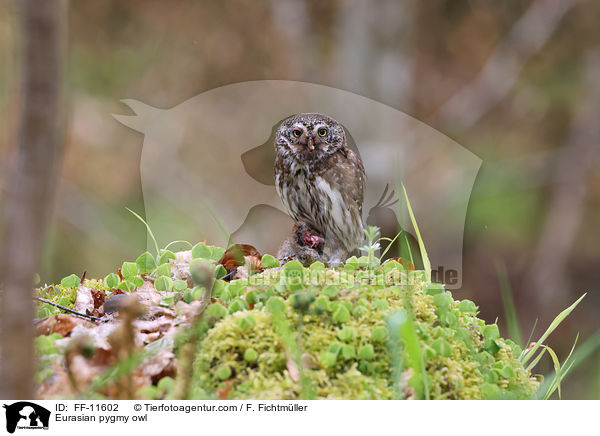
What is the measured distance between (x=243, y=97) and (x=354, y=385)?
1.74 m

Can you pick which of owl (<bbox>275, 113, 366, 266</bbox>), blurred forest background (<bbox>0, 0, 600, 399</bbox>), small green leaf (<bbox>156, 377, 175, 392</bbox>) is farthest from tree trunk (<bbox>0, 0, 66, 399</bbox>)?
blurred forest background (<bbox>0, 0, 600, 399</bbox>)

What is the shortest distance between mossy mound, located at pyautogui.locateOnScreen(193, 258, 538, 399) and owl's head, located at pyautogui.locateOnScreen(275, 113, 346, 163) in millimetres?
913

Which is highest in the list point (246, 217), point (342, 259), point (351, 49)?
point (351, 49)

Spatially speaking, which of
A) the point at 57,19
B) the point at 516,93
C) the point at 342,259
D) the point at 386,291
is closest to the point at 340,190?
the point at 342,259

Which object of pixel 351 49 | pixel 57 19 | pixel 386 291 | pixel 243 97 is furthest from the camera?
pixel 351 49

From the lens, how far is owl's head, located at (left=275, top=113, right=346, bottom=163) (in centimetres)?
207

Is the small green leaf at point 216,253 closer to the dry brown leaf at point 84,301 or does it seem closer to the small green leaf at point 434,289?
the dry brown leaf at point 84,301

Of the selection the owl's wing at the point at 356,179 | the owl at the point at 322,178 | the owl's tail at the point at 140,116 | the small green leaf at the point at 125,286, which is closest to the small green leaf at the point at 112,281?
the small green leaf at the point at 125,286

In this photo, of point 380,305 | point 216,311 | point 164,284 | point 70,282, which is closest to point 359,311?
point 380,305

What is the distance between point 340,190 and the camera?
2.21 metres

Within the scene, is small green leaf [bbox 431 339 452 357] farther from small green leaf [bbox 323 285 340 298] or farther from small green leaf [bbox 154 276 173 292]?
small green leaf [bbox 154 276 173 292]

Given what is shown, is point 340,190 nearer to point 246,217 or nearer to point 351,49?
point 246,217

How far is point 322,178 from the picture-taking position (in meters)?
2.19
